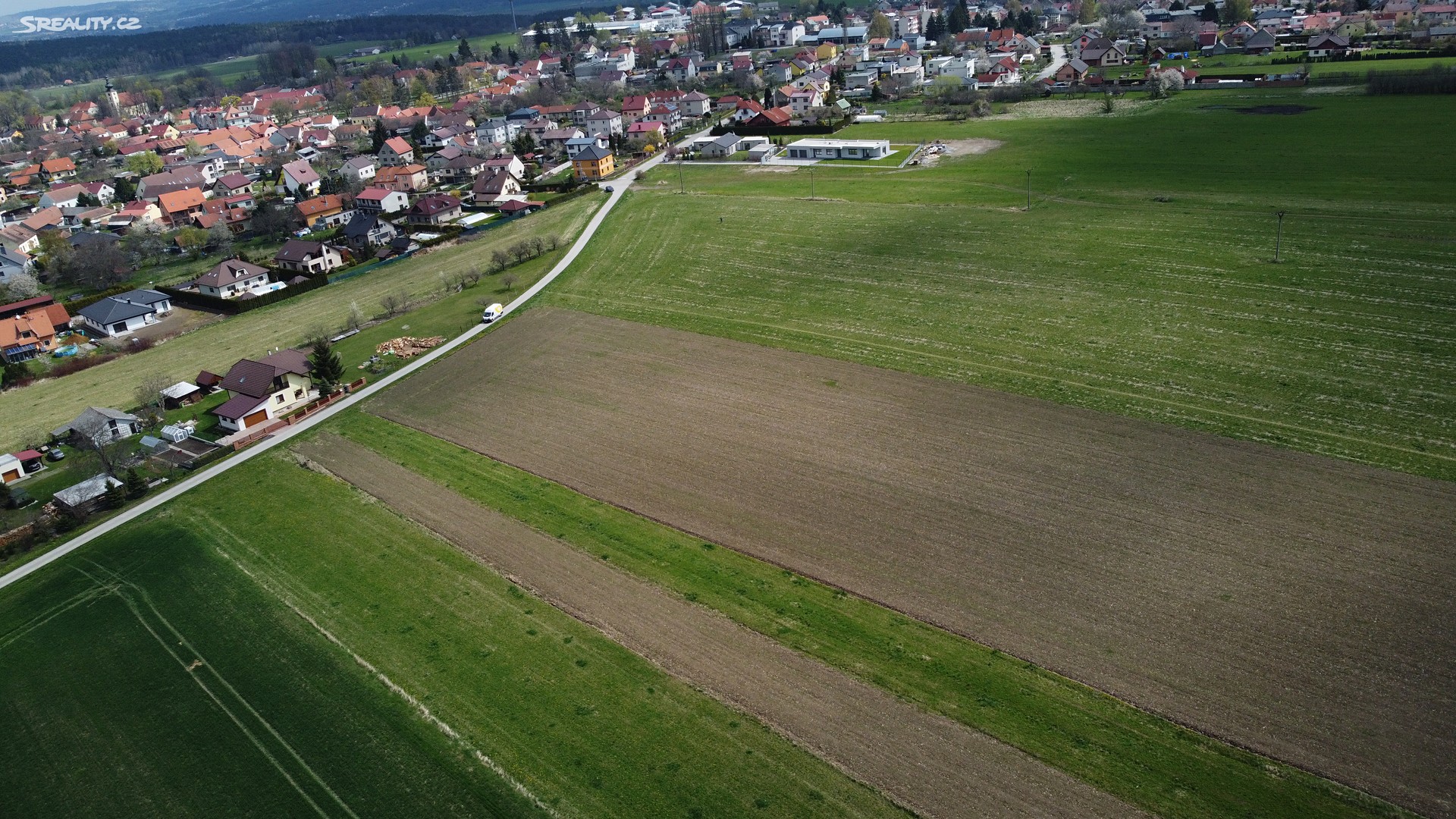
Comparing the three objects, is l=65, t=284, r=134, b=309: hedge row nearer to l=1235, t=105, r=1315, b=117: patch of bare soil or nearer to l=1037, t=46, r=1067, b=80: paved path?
l=1235, t=105, r=1315, b=117: patch of bare soil

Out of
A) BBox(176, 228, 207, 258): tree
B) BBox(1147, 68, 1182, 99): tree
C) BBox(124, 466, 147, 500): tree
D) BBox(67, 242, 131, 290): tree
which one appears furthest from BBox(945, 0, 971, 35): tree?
BBox(124, 466, 147, 500): tree

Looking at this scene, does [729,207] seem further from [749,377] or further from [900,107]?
[900,107]

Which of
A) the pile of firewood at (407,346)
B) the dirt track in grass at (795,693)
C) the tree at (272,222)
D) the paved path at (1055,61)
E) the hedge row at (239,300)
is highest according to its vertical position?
the paved path at (1055,61)

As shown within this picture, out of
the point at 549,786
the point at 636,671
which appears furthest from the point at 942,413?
the point at 549,786

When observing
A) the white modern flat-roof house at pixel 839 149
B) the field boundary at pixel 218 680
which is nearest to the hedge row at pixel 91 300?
the field boundary at pixel 218 680

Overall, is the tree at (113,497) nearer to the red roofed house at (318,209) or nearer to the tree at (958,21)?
the red roofed house at (318,209)

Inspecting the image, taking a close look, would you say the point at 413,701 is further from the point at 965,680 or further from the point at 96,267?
the point at 96,267

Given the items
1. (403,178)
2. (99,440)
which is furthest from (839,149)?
(99,440)
